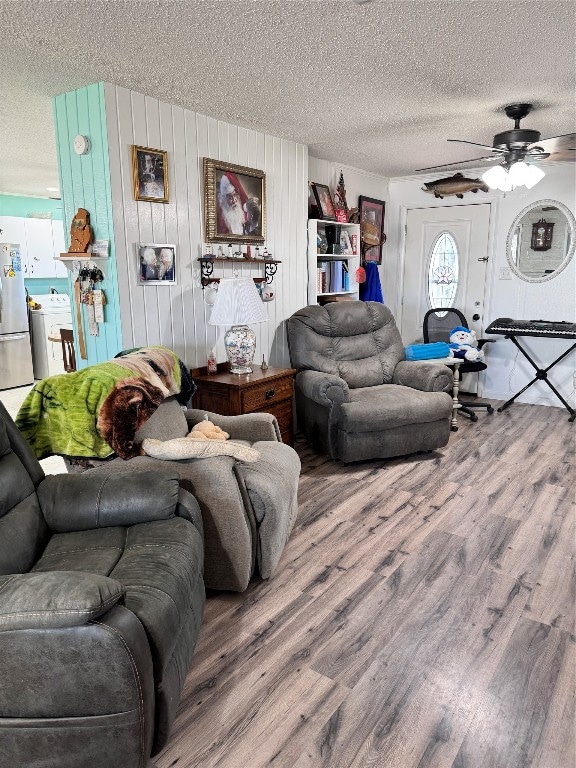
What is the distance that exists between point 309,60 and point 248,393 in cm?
185

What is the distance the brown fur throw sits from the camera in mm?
2217

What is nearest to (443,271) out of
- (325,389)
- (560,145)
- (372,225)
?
(372,225)

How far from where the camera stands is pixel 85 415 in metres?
2.22

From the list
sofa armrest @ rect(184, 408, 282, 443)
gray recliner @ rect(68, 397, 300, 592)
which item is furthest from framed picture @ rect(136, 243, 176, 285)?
gray recliner @ rect(68, 397, 300, 592)

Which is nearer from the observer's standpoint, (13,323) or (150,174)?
(150,174)

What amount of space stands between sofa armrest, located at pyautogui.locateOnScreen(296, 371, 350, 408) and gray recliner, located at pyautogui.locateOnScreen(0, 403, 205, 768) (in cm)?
191

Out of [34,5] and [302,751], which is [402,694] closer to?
[302,751]

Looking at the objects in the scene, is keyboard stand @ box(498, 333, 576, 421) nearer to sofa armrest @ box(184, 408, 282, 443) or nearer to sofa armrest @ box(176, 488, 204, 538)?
sofa armrest @ box(184, 408, 282, 443)

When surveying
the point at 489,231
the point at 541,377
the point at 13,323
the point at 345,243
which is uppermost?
the point at 489,231

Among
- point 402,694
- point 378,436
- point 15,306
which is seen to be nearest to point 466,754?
point 402,694

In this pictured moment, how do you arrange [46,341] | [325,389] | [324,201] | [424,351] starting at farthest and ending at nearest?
[46,341] < [324,201] < [424,351] < [325,389]

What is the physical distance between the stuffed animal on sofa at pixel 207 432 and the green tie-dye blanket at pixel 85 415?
14.5 inches

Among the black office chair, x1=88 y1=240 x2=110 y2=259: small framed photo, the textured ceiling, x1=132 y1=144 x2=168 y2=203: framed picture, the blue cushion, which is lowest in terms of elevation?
the blue cushion

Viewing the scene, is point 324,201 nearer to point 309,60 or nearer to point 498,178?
point 498,178
